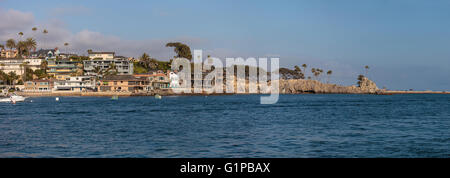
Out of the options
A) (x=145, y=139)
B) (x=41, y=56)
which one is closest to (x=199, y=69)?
(x=41, y=56)

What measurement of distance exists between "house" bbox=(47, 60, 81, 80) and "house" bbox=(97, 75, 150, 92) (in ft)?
102

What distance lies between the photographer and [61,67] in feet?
558

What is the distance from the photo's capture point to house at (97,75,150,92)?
14200 centimetres

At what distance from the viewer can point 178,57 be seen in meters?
180

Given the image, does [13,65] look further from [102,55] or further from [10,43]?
[102,55]

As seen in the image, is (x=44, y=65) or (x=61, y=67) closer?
(x=61, y=67)

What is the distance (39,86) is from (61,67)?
22.4m

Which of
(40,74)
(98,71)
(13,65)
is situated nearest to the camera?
(98,71)

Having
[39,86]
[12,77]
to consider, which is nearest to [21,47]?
[12,77]

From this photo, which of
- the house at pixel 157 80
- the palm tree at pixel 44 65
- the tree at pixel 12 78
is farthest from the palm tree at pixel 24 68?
the house at pixel 157 80

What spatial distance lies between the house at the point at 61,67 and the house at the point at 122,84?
102 ft

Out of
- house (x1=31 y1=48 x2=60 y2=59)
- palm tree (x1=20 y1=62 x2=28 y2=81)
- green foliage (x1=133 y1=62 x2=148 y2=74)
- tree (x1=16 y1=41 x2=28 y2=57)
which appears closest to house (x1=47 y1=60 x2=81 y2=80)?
palm tree (x1=20 y1=62 x2=28 y2=81)
